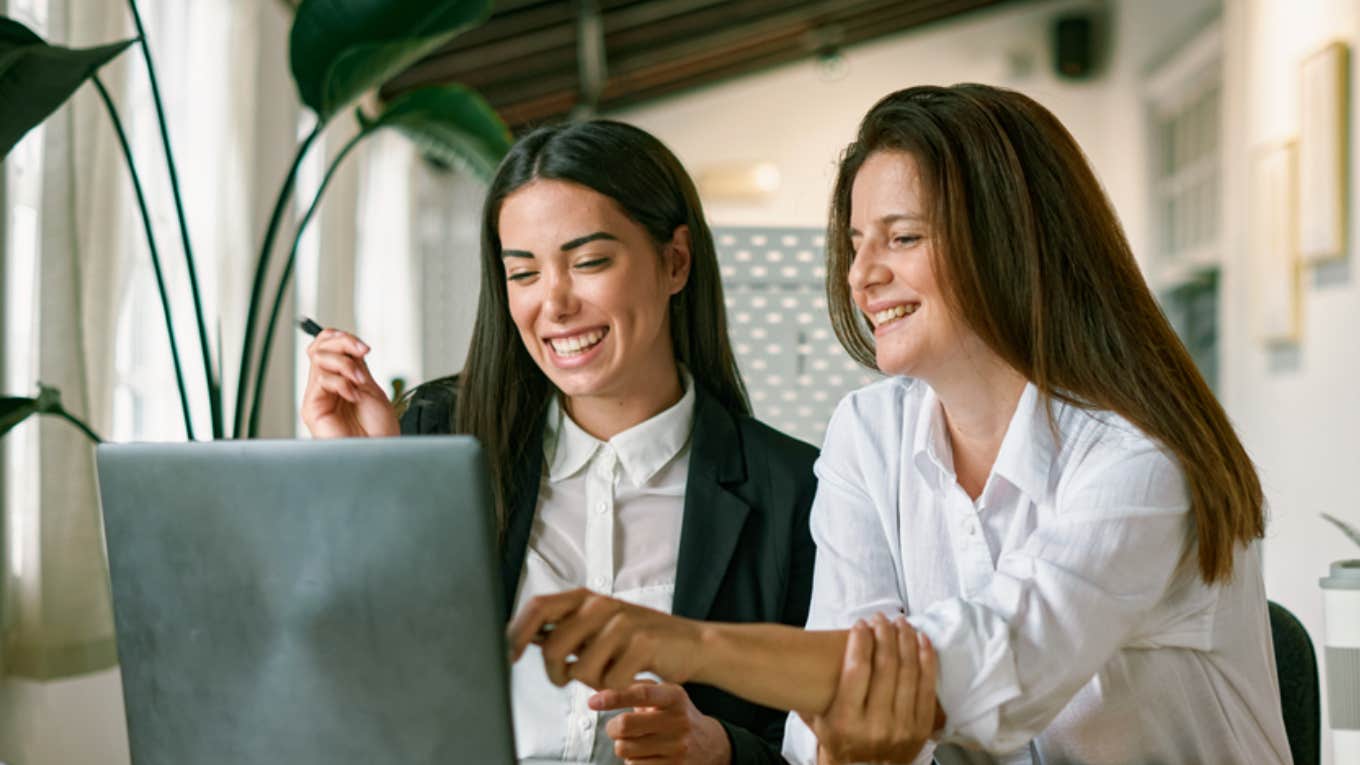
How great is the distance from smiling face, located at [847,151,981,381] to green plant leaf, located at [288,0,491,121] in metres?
1.43

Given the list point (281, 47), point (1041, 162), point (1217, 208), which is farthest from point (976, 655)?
point (1217, 208)

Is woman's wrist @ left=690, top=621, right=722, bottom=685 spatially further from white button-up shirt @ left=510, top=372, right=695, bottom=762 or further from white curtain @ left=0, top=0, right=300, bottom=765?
white curtain @ left=0, top=0, right=300, bottom=765

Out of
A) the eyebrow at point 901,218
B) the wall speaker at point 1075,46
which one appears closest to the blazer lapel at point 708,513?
the eyebrow at point 901,218

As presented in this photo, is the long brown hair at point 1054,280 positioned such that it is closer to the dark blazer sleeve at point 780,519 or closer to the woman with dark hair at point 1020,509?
the woman with dark hair at point 1020,509

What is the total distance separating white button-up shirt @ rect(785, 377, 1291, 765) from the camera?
1162 millimetres

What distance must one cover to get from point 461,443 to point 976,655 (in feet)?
1.61

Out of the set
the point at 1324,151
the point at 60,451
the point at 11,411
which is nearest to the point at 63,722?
the point at 60,451

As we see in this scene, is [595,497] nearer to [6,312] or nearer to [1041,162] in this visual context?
[1041,162]

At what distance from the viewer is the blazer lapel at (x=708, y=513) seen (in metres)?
1.80

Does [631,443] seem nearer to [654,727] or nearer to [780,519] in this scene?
[780,519]

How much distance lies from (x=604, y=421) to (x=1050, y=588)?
87 cm

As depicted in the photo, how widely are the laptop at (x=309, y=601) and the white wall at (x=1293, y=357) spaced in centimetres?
320

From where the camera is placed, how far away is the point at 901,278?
1.37 metres

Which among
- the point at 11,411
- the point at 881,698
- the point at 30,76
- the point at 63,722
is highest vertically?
the point at 30,76
